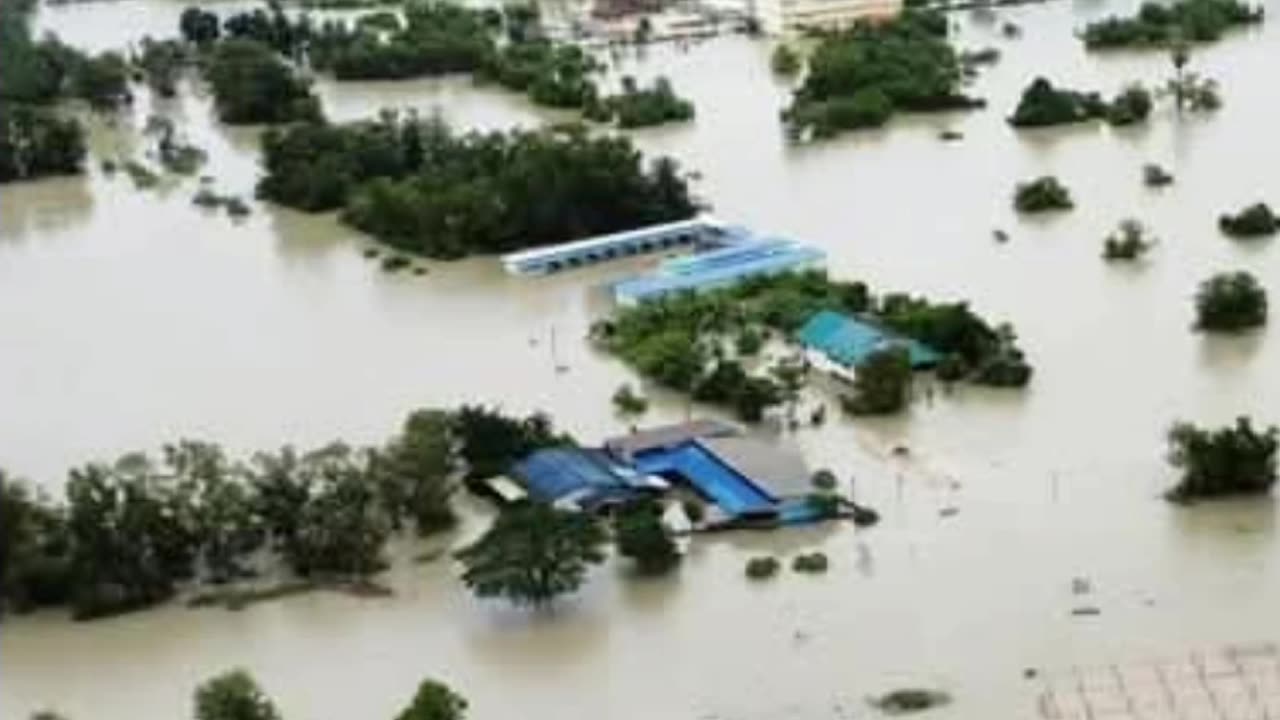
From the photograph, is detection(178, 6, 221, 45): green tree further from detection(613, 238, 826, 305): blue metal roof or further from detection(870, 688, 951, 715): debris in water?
detection(870, 688, 951, 715): debris in water

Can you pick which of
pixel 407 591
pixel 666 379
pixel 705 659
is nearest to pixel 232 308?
pixel 666 379

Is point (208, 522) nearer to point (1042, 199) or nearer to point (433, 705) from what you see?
point (433, 705)

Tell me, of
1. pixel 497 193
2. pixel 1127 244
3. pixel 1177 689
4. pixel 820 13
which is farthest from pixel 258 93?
pixel 1177 689

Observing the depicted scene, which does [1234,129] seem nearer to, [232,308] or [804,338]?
[804,338]

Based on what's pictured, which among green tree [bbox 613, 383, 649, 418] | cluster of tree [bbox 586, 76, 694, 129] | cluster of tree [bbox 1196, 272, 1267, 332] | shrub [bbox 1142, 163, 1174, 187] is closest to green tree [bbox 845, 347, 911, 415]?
green tree [bbox 613, 383, 649, 418]

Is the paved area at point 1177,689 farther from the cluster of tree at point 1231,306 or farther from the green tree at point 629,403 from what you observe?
the cluster of tree at point 1231,306

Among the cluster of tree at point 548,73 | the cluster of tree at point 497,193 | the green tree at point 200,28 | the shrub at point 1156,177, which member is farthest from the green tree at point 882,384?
the green tree at point 200,28
